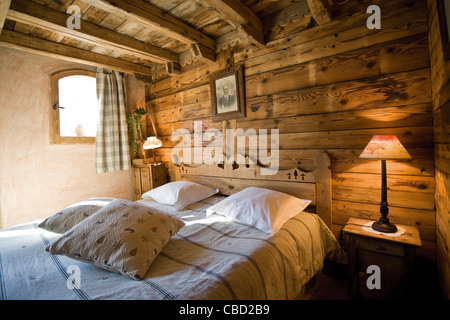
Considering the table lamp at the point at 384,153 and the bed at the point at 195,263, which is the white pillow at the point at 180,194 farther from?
the table lamp at the point at 384,153

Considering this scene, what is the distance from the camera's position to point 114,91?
327 centimetres

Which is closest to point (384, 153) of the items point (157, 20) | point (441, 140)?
point (441, 140)

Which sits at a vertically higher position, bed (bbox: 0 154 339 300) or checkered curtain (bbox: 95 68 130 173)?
checkered curtain (bbox: 95 68 130 173)

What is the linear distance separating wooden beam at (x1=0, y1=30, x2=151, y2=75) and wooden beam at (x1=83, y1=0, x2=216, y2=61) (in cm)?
120

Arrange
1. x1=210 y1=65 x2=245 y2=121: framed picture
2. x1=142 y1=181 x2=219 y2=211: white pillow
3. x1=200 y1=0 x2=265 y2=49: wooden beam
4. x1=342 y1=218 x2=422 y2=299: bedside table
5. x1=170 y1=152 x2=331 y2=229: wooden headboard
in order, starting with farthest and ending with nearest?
x1=210 y1=65 x2=245 y2=121: framed picture, x1=142 y1=181 x2=219 y2=211: white pillow, x1=170 y1=152 x2=331 y2=229: wooden headboard, x1=200 y1=0 x2=265 y2=49: wooden beam, x1=342 y1=218 x2=422 y2=299: bedside table

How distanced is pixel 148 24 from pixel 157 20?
9 centimetres

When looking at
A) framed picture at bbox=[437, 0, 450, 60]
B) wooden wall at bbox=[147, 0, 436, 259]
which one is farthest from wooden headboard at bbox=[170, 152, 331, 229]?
framed picture at bbox=[437, 0, 450, 60]

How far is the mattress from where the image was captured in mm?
970

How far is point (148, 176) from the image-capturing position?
3.22 meters

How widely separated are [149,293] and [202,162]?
202 cm

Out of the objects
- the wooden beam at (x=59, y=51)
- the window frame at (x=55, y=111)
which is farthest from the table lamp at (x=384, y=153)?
the window frame at (x=55, y=111)

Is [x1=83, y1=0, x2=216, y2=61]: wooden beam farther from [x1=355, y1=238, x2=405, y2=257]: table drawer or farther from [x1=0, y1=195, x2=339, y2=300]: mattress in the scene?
[x1=355, y1=238, x2=405, y2=257]: table drawer

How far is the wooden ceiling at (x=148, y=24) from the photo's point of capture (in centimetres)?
183

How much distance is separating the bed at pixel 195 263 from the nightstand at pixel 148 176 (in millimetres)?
1397
